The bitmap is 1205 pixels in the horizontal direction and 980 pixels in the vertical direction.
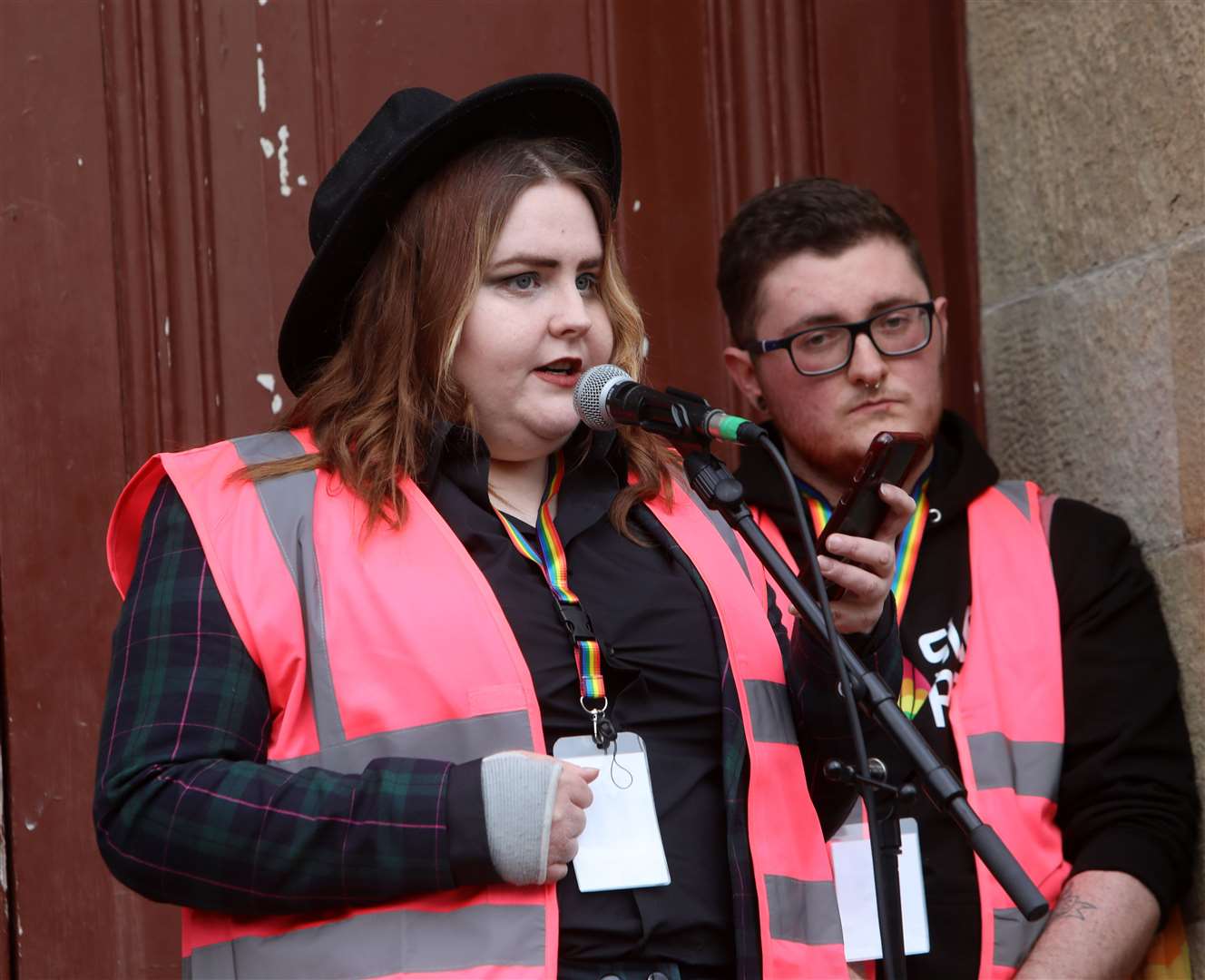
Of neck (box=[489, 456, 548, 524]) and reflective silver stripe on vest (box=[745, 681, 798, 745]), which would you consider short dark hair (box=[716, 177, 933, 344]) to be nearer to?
neck (box=[489, 456, 548, 524])

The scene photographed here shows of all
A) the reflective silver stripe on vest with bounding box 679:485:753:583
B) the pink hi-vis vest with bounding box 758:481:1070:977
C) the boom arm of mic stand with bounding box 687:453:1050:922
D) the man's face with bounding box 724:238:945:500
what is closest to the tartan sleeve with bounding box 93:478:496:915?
the boom arm of mic stand with bounding box 687:453:1050:922

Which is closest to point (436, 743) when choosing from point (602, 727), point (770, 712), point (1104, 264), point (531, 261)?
point (602, 727)

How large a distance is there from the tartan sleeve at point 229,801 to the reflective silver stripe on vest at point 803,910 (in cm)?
45

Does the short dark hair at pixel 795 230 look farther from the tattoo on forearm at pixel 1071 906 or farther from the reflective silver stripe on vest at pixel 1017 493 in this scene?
the tattoo on forearm at pixel 1071 906

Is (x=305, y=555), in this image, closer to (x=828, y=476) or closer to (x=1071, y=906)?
(x=828, y=476)

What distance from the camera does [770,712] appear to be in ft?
7.93

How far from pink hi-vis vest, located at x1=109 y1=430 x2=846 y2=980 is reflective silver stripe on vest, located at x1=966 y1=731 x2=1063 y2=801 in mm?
491

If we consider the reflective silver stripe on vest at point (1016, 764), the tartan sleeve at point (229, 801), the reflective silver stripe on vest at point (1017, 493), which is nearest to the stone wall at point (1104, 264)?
the reflective silver stripe on vest at point (1017, 493)

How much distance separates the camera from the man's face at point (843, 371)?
3.10 m

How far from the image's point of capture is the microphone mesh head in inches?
89.2

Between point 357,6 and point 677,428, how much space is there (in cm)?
153

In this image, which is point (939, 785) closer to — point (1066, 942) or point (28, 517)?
point (1066, 942)

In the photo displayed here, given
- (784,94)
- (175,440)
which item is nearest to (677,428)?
(175,440)

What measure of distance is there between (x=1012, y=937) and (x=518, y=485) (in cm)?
106
